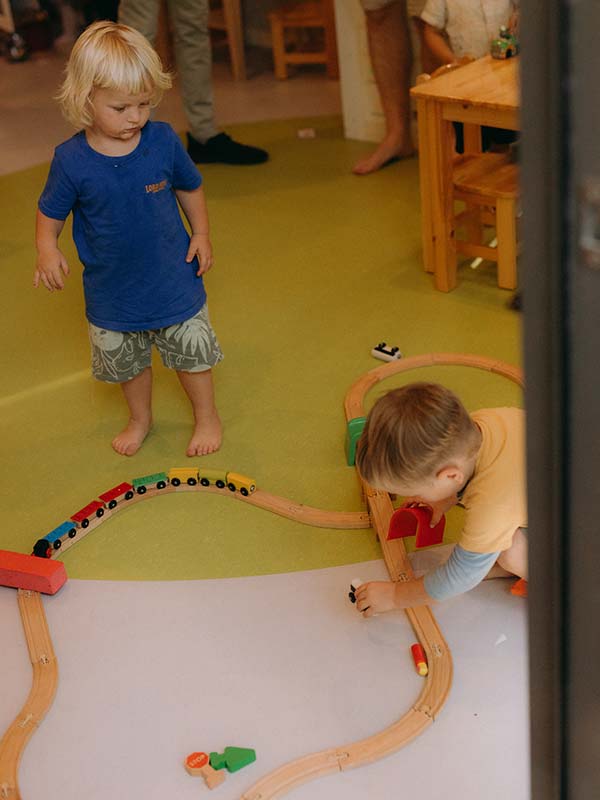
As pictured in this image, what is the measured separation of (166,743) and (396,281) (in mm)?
1715

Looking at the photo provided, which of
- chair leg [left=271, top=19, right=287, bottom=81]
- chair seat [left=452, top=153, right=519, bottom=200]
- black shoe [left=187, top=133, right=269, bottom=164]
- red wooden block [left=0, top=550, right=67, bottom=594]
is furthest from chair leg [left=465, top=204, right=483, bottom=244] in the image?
chair leg [left=271, top=19, right=287, bottom=81]

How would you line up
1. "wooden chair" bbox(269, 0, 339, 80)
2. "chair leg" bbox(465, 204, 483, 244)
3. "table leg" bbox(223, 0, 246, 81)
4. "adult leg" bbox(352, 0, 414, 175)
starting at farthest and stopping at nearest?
"table leg" bbox(223, 0, 246, 81) → "wooden chair" bbox(269, 0, 339, 80) → "adult leg" bbox(352, 0, 414, 175) → "chair leg" bbox(465, 204, 483, 244)

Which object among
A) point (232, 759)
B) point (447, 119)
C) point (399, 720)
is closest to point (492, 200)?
point (447, 119)

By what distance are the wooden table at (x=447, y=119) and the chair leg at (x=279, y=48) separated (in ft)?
7.02

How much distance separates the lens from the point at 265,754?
169 centimetres

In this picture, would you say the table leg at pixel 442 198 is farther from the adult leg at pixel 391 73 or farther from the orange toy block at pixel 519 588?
the orange toy block at pixel 519 588

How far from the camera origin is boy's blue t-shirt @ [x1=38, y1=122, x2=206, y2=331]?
2117mm

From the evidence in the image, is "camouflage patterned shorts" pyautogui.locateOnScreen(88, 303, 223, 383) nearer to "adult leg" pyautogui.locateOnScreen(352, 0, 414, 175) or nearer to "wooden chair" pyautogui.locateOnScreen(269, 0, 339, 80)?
"adult leg" pyautogui.locateOnScreen(352, 0, 414, 175)

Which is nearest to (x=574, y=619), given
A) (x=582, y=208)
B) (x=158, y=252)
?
(x=582, y=208)

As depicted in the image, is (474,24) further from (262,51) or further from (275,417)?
(262,51)

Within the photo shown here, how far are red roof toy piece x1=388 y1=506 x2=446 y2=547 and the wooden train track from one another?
36mm

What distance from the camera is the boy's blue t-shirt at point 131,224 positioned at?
2.12 meters

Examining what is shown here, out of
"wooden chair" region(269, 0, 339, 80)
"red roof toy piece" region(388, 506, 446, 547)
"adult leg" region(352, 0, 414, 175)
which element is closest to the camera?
"red roof toy piece" region(388, 506, 446, 547)

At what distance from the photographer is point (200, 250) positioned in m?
2.29
